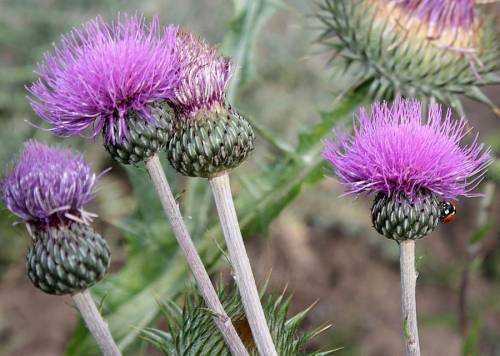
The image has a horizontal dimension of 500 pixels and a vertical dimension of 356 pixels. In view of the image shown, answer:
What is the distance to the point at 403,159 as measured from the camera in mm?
2018

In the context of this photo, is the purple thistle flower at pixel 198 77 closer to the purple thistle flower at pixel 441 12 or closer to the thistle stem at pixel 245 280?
the thistle stem at pixel 245 280

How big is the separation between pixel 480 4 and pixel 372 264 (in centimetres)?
366

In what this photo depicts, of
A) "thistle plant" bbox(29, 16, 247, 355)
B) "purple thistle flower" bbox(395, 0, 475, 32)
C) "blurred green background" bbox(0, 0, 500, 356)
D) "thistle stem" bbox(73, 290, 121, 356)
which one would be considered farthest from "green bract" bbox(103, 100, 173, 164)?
"blurred green background" bbox(0, 0, 500, 356)

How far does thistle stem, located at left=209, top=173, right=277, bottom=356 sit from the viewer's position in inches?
76.7

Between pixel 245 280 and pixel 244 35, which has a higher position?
pixel 244 35

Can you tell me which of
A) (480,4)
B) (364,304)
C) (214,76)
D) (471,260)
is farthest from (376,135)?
(364,304)

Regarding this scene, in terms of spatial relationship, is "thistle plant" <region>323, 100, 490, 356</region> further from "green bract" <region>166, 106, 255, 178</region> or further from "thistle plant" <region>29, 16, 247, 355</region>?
"thistle plant" <region>29, 16, 247, 355</region>

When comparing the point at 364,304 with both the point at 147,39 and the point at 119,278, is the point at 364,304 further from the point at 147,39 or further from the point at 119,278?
the point at 147,39

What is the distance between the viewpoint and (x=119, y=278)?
11.2 feet

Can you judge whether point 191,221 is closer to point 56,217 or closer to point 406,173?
point 56,217

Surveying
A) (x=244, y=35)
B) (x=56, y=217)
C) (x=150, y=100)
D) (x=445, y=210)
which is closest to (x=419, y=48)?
(x=244, y=35)

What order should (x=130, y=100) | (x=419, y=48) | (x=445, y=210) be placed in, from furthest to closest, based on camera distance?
(x=419, y=48) < (x=445, y=210) < (x=130, y=100)

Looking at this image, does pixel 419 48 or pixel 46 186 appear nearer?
pixel 46 186

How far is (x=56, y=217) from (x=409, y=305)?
1.06m
